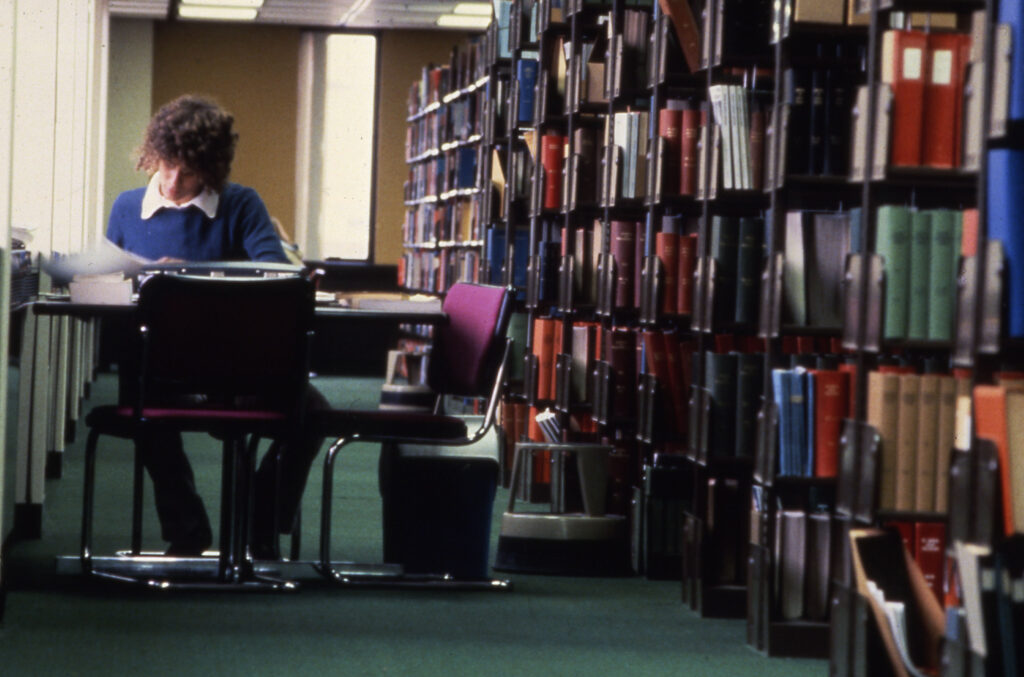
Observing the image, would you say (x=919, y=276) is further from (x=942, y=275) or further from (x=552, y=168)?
(x=552, y=168)

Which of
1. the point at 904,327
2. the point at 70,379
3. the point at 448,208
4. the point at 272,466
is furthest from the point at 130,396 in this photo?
the point at 448,208

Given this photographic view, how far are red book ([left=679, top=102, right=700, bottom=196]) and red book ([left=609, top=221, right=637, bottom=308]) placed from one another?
50 cm

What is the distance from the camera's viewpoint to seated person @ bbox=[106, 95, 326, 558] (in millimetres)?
4207

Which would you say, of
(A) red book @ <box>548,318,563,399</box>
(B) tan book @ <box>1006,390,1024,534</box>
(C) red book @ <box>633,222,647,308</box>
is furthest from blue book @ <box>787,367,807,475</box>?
(A) red book @ <box>548,318,563,399</box>

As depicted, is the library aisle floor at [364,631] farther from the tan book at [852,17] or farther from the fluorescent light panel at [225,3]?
the fluorescent light panel at [225,3]

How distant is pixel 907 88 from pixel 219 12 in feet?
34.6

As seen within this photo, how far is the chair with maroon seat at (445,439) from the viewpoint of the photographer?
392 centimetres

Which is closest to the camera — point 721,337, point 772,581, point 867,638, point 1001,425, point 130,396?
point 1001,425

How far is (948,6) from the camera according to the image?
9.55 ft

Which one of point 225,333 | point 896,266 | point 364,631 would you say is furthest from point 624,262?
point 896,266

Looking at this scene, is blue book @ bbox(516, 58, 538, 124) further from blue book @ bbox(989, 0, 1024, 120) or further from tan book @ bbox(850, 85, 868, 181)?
blue book @ bbox(989, 0, 1024, 120)

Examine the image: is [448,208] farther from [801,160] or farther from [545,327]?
[801,160]

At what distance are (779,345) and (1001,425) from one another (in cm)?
120

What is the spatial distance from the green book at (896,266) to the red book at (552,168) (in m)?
2.96
